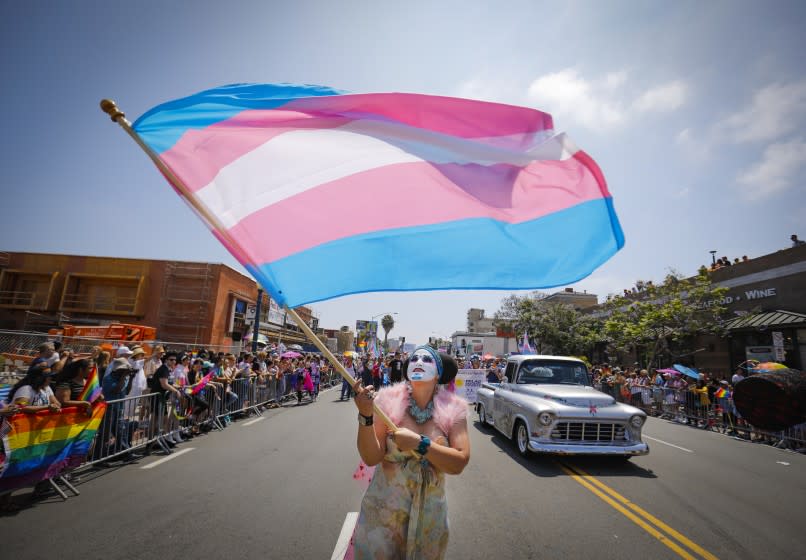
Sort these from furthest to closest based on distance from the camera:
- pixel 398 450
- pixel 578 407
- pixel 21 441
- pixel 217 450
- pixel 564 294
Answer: pixel 564 294 → pixel 217 450 → pixel 578 407 → pixel 21 441 → pixel 398 450

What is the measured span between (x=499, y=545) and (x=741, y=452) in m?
9.07

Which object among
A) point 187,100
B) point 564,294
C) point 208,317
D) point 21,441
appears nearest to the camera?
point 187,100

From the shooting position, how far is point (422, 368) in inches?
101

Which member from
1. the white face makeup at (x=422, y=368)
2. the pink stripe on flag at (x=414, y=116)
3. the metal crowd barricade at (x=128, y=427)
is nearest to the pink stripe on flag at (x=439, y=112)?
the pink stripe on flag at (x=414, y=116)

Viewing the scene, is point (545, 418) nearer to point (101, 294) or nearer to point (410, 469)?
point (410, 469)

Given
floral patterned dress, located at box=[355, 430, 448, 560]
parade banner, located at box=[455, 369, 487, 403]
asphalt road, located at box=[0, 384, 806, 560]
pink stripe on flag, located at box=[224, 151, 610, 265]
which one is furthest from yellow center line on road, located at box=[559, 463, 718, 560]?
parade banner, located at box=[455, 369, 487, 403]

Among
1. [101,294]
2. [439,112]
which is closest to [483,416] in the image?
[439,112]

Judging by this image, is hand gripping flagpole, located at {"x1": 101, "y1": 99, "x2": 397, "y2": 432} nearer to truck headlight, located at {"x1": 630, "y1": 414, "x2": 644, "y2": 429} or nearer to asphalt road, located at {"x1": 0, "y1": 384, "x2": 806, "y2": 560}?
asphalt road, located at {"x1": 0, "y1": 384, "x2": 806, "y2": 560}

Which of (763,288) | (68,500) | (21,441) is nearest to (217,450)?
(68,500)

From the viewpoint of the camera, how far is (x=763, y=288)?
21.6 m

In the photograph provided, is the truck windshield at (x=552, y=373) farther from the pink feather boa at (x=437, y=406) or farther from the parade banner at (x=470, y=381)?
the parade banner at (x=470, y=381)

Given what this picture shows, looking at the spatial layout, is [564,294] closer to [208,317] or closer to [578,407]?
[208,317]

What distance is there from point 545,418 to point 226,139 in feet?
21.5

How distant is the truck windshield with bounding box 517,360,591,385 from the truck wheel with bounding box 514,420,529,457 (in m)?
1.14
